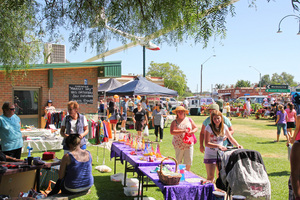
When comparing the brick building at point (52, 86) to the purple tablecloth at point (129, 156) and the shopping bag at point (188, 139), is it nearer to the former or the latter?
the purple tablecloth at point (129, 156)

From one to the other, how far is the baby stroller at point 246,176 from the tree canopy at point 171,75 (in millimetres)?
59579

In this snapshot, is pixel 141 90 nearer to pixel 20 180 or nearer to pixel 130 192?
pixel 130 192

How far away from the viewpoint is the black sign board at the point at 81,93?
575 inches

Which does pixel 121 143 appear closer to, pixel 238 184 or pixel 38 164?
pixel 38 164

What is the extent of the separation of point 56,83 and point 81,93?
1278 mm

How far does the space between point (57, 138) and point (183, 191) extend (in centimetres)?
803

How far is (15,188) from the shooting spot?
538 centimetres

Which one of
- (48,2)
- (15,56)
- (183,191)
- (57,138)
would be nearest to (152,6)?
(48,2)

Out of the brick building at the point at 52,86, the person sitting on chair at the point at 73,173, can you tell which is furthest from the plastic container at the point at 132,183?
the brick building at the point at 52,86

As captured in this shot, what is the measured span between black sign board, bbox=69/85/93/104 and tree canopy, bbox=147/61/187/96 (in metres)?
49.2

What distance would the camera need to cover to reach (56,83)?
14.3 meters

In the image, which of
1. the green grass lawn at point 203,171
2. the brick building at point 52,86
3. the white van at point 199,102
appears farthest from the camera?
the white van at point 199,102

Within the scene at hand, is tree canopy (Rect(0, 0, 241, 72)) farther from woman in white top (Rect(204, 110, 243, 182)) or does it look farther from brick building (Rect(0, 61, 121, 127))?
brick building (Rect(0, 61, 121, 127))

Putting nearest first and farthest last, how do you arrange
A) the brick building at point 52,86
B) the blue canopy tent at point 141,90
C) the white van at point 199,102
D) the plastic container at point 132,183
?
the plastic container at point 132,183 < the brick building at point 52,86 < the blue canopy tent at point 141,90 < the white van at point 199,102
